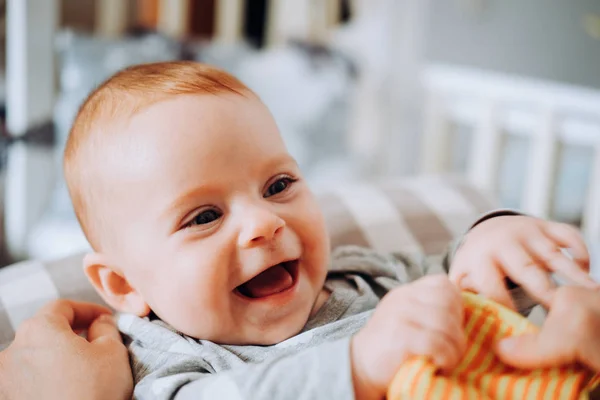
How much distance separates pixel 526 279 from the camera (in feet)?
1.89

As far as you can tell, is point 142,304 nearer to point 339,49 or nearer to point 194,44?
point 194,44

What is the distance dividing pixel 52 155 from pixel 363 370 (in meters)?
1.26

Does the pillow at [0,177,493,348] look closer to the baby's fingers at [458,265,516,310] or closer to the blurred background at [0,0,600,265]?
the blurred background at [0,0,600,265]

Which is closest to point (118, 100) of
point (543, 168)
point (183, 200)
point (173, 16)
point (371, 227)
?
point (183, 200)

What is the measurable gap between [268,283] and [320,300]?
92 millimetres

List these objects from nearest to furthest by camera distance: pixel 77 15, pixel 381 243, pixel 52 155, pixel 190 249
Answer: pixel 190 249
pixel 381 243
pixel 52 155
pixel 77 15

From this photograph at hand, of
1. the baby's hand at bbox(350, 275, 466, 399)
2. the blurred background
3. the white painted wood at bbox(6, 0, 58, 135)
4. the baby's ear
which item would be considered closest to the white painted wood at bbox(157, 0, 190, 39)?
the blurred background

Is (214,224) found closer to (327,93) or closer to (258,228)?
(258,228)

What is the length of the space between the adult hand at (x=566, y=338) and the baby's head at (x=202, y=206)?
242 millimetres

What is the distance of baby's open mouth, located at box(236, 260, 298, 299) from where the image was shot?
2.17 ft

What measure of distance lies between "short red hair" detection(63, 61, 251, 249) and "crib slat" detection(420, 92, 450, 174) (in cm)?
118

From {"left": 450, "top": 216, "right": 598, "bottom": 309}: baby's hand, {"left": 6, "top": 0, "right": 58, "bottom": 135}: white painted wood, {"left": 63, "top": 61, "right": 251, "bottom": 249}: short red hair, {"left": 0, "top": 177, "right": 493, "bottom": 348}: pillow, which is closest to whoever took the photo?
{"left": 450, "top": 216, "right": 598, "bottom": 309}: baby's hand

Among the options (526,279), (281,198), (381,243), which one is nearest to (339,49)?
(381,243)

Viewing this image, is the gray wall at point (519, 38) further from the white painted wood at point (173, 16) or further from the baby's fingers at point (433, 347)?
the baby's fingers at point (433, 347)
